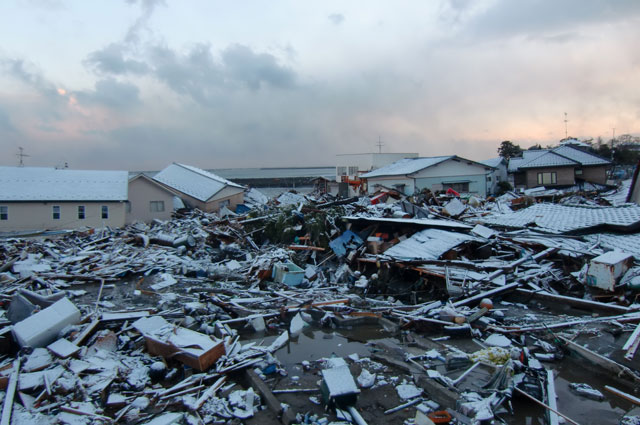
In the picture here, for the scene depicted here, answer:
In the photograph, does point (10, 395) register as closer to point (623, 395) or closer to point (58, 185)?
point (623, 395)

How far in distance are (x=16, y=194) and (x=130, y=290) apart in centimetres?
2089

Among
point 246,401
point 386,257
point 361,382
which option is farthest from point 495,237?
point 246,401

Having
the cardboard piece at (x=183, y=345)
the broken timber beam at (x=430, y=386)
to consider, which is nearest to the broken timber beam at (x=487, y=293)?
the broken timber beam at (x=430, y=386)

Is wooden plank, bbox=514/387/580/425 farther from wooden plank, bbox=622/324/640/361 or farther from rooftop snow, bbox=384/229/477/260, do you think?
rooftop snow, bbox=384/229/477/260

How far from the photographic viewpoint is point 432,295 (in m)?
10.9

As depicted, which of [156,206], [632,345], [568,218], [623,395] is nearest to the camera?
[623,395]

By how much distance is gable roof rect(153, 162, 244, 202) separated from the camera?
34844 millimetres

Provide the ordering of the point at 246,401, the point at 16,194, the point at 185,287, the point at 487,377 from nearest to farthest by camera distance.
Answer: the point at 246,401 < the point at 487,377 < the point at 185,287 < the point at 16,194

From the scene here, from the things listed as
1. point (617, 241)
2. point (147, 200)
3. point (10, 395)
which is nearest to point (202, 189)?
point (147, 200)

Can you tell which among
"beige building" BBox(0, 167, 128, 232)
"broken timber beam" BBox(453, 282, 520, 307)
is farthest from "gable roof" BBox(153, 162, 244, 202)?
"broken timber beam" BBox(453, 282, 520, 307)

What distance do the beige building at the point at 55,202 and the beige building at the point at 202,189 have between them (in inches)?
183

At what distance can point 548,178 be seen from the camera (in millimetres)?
35406

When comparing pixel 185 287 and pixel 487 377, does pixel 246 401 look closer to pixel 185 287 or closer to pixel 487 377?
pixel 487 377

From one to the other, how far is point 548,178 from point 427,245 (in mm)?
29256
